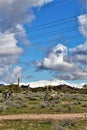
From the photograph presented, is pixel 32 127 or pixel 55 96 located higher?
pixel 55 96

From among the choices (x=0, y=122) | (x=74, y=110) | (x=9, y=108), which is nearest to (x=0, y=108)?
(x=9, y=108)

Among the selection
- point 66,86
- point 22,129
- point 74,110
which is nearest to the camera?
point 22,129

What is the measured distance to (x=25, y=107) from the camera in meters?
50.7

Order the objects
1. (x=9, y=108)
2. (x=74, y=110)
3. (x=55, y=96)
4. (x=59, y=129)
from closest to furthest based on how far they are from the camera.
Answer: (x=59, y=129) → (x=74, y=110) → (x=9, y=108) → (x=55, y=96)

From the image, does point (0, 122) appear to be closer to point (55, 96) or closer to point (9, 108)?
point (9, 108)

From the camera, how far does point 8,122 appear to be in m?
34.4

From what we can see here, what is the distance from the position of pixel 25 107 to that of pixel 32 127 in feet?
67.1

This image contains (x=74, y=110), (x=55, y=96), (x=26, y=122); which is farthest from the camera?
(x=55, y=96)

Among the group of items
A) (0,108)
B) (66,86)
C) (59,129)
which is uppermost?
(66,86)

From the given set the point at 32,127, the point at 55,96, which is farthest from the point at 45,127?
the point at 55,96

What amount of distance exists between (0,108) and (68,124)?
57.7ft

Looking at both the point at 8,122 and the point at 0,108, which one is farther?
the point at 0,108

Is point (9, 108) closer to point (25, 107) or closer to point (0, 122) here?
point (25, 107)

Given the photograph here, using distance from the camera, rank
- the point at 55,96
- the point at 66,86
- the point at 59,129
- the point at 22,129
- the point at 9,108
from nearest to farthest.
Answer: the point at 59,129 < the point at 22,129 < the point at 9,108 < the point at 55,96 < the point at 66,86
